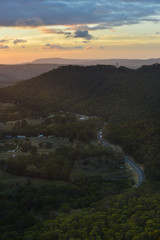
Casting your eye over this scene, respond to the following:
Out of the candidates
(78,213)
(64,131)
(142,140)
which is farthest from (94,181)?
(64,131)

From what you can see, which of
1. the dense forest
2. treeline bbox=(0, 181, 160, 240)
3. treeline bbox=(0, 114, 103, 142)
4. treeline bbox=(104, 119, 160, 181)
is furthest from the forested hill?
treeline bbox=(0, 181, 160, 240)

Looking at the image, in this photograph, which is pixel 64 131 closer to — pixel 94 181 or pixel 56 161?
pixel 56 161

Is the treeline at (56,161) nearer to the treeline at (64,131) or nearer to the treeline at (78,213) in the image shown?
the treeline at (78,213)

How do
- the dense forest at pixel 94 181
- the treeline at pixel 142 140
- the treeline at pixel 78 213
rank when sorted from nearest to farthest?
the treeline at pixel 78 213 < the dense forest at pixel 94 181 < the treeline at pixel 142 140

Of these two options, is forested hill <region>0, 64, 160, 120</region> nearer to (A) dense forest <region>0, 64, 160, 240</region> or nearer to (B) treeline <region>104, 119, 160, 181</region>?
(A) dense forest <region>0, 64, 160, 240</region>

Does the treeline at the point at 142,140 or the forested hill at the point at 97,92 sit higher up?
the forested hill at the point at 97,92

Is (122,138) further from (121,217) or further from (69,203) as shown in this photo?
(121,217)

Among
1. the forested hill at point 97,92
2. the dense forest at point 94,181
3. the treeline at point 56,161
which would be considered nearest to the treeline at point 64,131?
the dense forest at point 94,181
